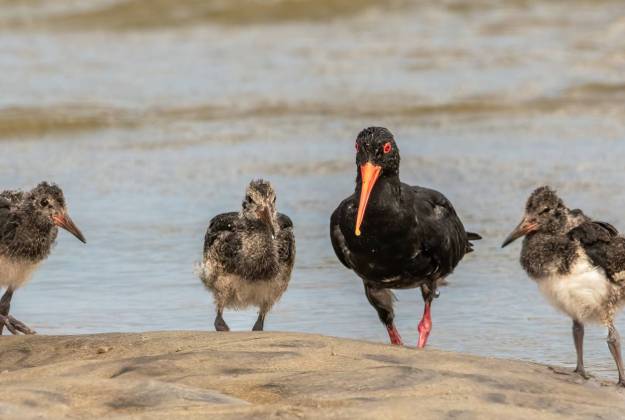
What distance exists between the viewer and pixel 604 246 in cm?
733

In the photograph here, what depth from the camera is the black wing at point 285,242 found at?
849 cm

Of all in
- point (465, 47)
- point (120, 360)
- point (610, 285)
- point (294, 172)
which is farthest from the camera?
point (465, 47)

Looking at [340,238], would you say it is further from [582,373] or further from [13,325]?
[13,325]

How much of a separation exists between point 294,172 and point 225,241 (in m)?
5.51

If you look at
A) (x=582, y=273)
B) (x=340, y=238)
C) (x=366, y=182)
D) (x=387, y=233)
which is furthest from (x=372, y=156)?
(x=582, y=273)

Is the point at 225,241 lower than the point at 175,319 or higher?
higher

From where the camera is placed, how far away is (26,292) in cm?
959

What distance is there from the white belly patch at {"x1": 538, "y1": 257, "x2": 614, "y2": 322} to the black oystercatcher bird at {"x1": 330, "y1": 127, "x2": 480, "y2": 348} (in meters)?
1.12

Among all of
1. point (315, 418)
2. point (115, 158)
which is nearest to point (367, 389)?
point (315, 418)

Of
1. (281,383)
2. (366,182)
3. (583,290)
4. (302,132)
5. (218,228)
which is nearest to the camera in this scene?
(281,383)

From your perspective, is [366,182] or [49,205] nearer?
[366,182]

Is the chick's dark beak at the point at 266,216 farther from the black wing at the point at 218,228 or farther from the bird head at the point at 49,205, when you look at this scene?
the bird head at the point at 49,205

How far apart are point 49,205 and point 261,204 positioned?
4.57ft

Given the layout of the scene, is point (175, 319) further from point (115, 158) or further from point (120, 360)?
point (115, 158)
